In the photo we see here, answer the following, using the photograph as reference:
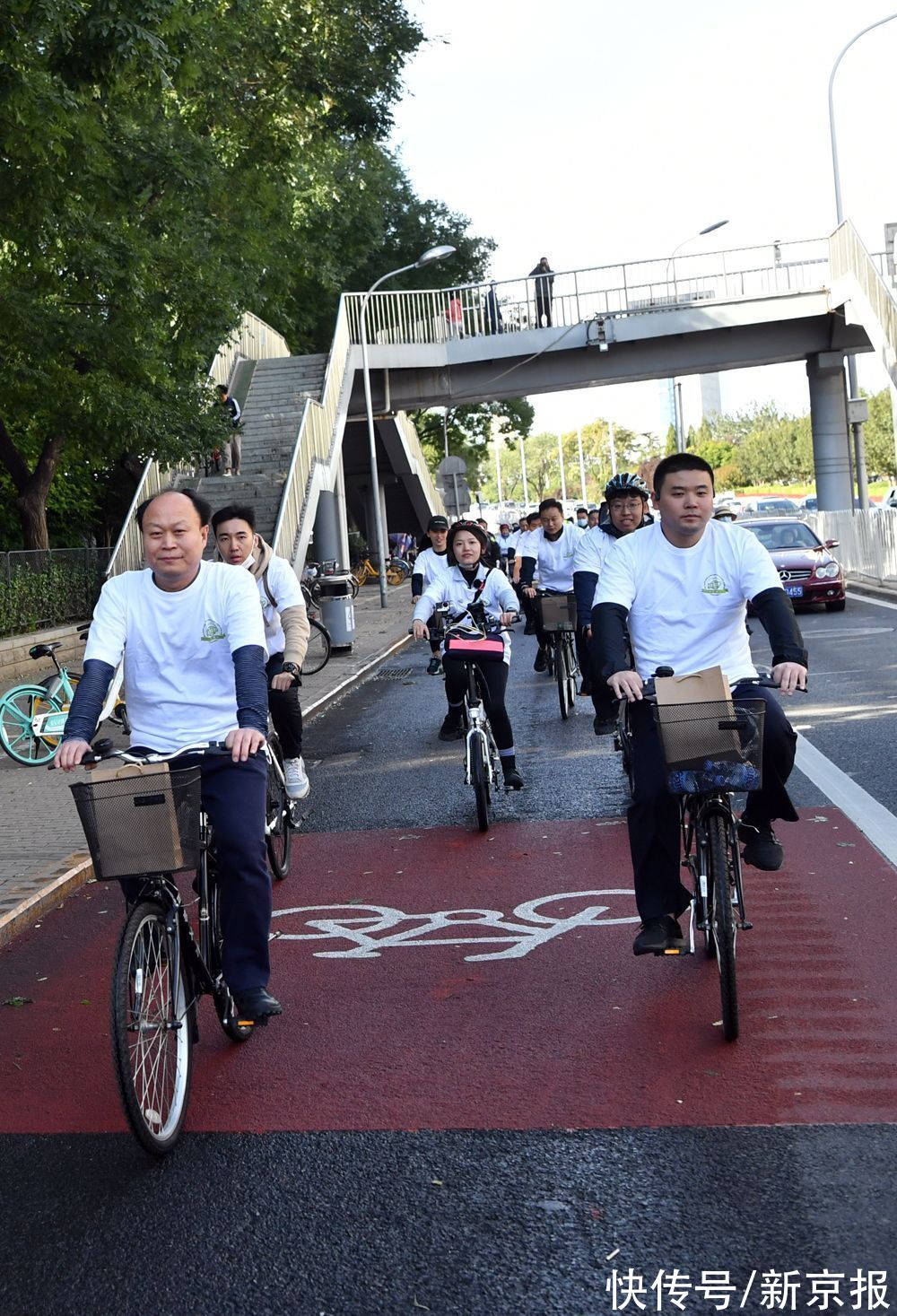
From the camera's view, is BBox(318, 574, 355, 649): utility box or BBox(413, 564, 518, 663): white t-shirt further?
BBox(318, 574, 355, 649): utility box

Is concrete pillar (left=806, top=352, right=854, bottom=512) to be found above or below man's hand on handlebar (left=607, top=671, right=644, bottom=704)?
above

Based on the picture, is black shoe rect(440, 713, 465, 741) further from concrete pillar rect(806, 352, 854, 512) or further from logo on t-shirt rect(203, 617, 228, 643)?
concrete pillar rect(806, 352, 854, 512)

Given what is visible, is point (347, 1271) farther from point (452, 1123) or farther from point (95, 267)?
point (95, 267)

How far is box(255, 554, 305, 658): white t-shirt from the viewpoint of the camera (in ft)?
26.2

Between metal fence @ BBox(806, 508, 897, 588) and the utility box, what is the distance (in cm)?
1071

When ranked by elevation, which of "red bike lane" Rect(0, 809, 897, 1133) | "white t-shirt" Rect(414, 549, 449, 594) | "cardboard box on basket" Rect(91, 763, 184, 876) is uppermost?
"white t-shirt" Rect(414, 549, 449, 594)

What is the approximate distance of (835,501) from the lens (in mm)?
39906

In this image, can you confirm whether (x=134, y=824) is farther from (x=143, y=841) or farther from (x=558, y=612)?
(x=558, y=612)

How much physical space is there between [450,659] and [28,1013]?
425 centimetres

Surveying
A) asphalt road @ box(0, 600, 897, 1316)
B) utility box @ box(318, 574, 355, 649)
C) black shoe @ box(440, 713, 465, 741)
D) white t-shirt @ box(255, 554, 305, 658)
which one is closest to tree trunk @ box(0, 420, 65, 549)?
utility box @ box(318, 574, 355, 649)

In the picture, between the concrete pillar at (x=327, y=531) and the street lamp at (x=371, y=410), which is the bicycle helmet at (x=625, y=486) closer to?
the street lamp at (x=371, y=410)

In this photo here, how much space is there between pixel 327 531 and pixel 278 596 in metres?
26.4

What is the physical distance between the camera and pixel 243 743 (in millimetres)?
4508

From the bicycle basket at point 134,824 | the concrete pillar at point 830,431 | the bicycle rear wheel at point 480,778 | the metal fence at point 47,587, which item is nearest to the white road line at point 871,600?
the concrete pillar at point 830,431
